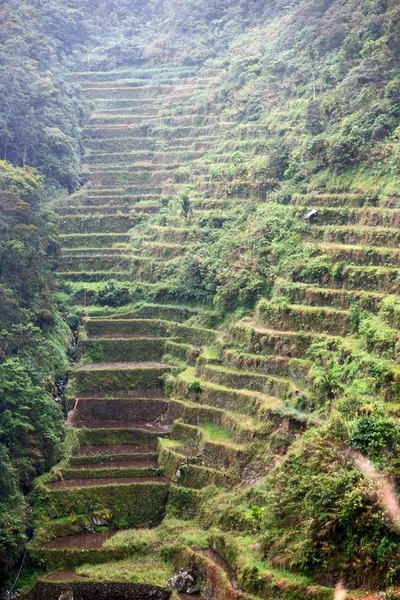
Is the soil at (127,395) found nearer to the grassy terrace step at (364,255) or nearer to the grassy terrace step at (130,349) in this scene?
the grassy terrace step at (130,349)

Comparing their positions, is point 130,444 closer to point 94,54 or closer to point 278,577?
point 278,577

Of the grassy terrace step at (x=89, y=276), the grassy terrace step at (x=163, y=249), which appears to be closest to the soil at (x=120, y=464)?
the grassy terrace step at (x=163, y=249)

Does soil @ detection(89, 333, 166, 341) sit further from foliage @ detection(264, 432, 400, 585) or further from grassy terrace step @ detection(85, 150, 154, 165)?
grassy terrace step @ detection(85, 150, 154, 165)

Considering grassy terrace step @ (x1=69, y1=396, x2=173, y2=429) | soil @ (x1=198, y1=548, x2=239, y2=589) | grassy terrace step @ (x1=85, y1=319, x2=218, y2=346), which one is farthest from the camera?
grassy terrace step @ (x1=85, y1=319, x2=218, y2=346)

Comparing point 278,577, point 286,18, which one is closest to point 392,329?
point 278,577

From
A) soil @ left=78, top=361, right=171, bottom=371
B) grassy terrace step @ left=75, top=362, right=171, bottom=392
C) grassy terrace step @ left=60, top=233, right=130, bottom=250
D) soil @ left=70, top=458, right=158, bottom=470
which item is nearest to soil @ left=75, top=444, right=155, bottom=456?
soil @ left=70, top=458, right=158, bottom=470

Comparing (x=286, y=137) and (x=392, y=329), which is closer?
(x=392, y=329)
